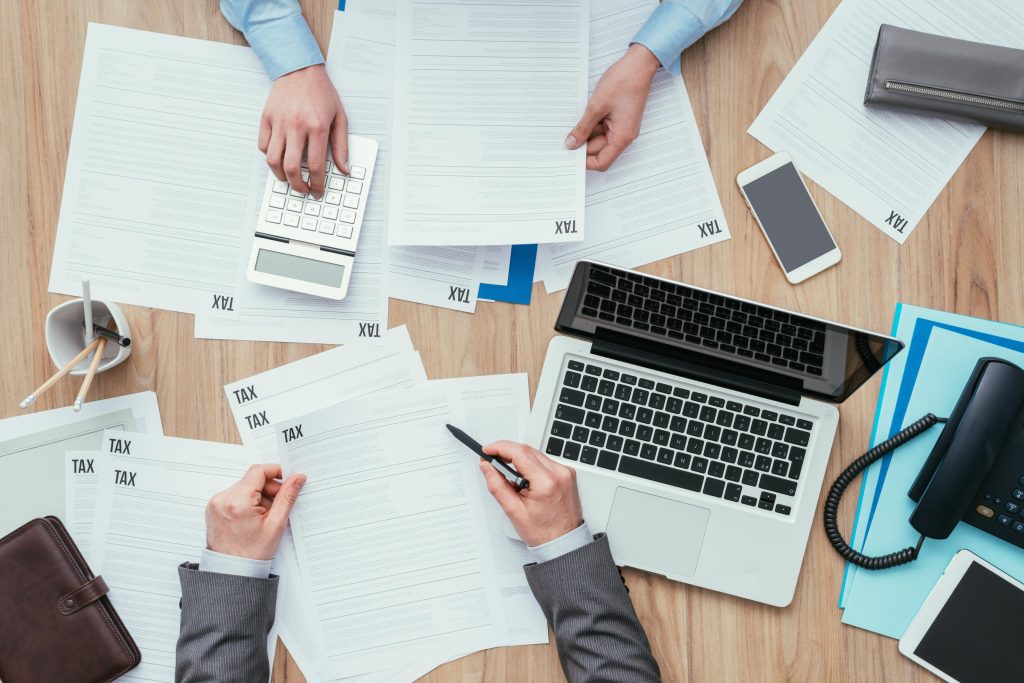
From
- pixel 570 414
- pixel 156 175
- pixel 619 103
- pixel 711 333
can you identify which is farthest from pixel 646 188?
pixel 156 175

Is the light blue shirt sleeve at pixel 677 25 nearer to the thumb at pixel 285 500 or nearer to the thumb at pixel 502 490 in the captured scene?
the thumb at pixel 502 490

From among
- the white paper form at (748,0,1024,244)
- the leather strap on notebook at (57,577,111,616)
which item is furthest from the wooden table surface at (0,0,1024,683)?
the leather strap on notebook at (57,577,111,616)

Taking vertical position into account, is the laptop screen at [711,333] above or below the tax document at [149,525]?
above

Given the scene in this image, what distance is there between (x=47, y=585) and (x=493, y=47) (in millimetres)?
915

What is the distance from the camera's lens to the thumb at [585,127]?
98 cm

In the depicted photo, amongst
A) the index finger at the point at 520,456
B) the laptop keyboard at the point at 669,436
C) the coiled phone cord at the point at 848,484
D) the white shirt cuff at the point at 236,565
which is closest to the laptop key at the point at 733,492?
the laptop keyboard at the point at 669,436

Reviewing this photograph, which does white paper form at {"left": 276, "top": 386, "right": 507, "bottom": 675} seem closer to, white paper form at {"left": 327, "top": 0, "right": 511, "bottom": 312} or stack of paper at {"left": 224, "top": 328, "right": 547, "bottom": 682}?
stack of paper at {"left": 224, "top": 328, "right": 547, "bottom": 682}

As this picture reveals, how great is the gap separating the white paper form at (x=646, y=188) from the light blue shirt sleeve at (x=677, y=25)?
0.13 ft

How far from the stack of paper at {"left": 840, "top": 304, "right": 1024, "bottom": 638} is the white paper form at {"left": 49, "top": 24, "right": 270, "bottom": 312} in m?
0.91

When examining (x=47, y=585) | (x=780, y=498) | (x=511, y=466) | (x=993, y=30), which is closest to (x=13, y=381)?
(x=47, y=585)

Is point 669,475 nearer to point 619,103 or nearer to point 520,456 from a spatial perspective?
point 520,456

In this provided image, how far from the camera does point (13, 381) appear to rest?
39.8 inches

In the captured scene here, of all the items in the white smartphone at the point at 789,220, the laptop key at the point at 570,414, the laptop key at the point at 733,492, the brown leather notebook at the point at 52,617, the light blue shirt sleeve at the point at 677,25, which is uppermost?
the light blue shirt sleeve at the point at 677,25

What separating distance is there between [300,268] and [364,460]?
0.27 meters
